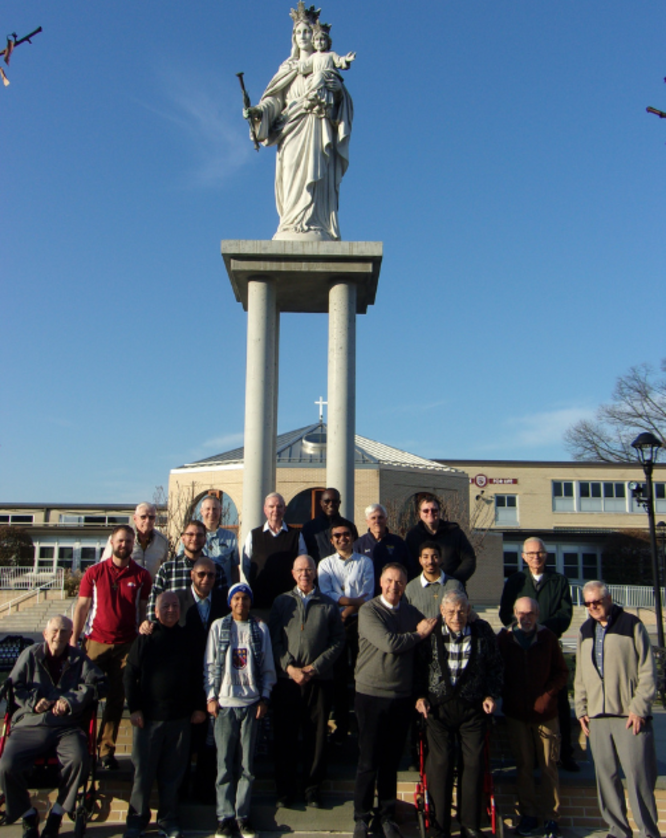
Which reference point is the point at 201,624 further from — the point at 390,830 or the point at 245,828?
the point at 390,830

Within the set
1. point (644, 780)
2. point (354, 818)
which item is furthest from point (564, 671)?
point (354, 818)

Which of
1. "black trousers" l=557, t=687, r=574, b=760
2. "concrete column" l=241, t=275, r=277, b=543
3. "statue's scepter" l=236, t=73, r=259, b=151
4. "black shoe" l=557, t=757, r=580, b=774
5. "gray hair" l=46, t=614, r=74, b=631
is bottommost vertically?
"black shoe" l=557, t=757, r=580, b=774

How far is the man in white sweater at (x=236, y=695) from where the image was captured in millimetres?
5516

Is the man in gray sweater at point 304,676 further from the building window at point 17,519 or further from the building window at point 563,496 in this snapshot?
the building window at point 563,496

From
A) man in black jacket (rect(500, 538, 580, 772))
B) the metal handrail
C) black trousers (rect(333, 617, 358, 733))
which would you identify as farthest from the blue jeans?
the metal handrail

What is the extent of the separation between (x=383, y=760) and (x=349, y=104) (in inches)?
366

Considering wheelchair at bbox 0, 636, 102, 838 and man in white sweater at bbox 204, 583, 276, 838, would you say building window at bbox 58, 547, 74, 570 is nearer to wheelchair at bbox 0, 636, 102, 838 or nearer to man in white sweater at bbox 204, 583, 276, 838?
wheelchair at bbox 0, 636, 102, 838

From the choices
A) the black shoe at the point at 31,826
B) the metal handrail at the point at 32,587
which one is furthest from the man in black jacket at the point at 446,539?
the metal handrail at the point at 32,587

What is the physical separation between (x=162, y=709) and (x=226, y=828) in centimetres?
97

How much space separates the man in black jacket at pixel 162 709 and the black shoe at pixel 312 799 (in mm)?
997

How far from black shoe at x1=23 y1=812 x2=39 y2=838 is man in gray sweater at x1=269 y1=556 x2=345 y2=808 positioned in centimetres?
178

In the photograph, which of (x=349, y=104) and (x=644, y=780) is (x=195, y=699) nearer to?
(x=644, y=780)

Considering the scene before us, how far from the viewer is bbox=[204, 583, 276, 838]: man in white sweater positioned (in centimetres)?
552

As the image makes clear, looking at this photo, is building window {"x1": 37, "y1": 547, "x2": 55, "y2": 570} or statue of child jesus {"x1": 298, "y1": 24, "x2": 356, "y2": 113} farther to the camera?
building window {"x1": 37, "y1": 547, "x2": 55, "y2": 570}
